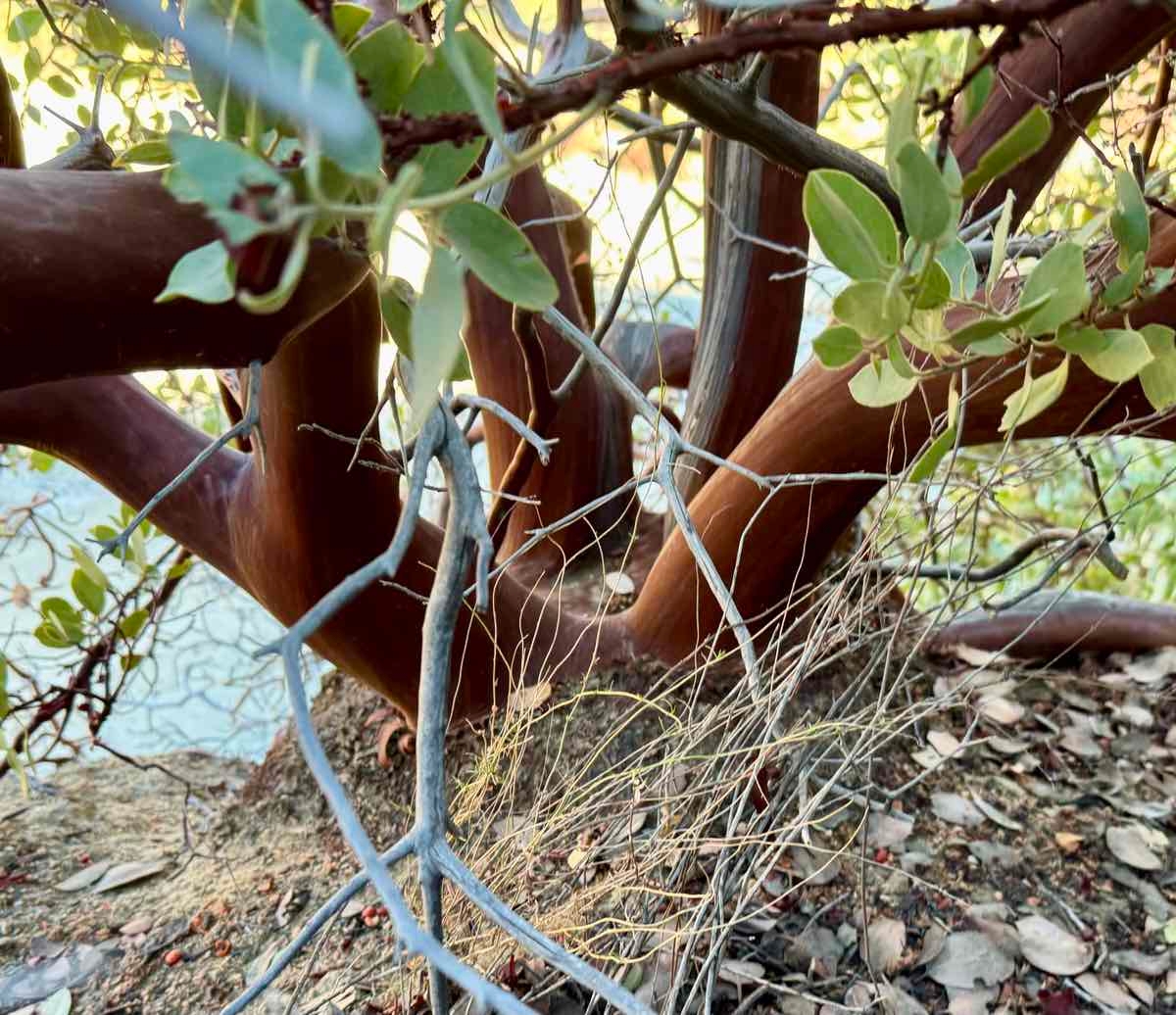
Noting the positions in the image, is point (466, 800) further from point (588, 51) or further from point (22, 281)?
point (588, 51)

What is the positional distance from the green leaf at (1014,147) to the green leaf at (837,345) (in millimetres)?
74

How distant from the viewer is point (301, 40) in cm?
15

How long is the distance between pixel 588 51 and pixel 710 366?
0.94ft

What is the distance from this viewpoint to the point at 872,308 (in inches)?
9.9

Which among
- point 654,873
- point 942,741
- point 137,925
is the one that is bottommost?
point 942,741

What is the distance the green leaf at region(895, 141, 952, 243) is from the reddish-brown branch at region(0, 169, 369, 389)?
0.65 ft

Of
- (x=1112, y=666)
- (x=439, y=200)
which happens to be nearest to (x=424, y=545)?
(x=439, y=200)

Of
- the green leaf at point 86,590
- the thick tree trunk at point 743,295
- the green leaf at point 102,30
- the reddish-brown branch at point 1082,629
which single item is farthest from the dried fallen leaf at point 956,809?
the green leaf at point 102,30

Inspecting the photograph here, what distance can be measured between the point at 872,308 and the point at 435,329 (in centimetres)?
13

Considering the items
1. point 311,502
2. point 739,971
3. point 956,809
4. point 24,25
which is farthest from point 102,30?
point 956,809

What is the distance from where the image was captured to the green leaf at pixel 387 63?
207 mm

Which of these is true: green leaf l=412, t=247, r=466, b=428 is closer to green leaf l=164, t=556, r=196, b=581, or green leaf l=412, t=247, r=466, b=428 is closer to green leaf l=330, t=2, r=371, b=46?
green leaf l=330, t=2, r=371, b=46

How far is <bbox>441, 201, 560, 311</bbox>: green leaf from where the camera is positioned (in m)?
0.19

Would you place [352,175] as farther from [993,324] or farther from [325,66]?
[993,324]
